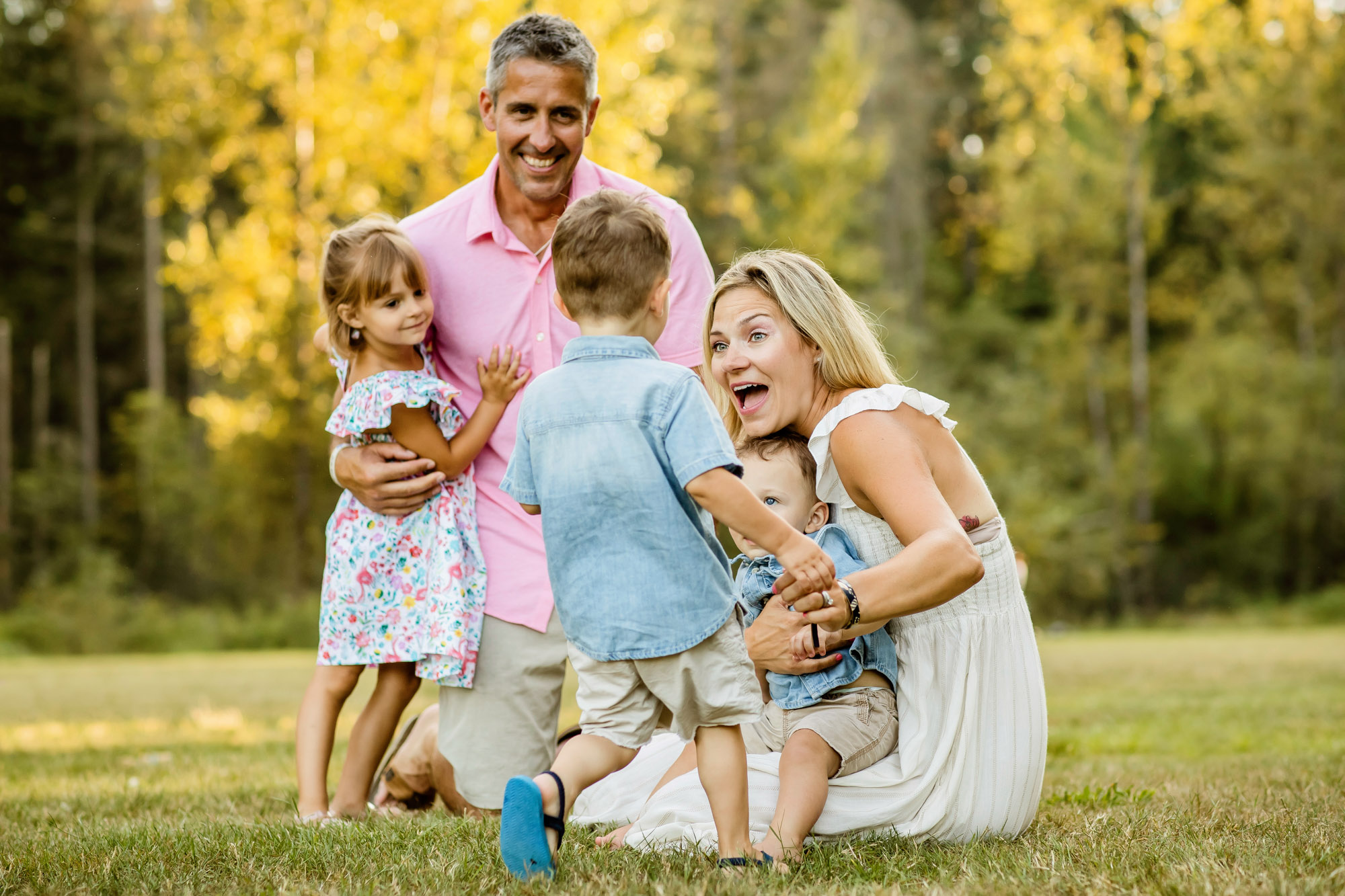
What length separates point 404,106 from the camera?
15031 mm

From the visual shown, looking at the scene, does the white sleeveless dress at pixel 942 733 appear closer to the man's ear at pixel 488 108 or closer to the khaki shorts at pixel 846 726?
the khaki shorts at pixel 846 726

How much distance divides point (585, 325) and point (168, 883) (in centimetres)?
150

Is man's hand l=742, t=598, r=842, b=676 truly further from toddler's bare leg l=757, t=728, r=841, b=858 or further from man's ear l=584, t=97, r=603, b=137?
man's ear l=584, t=97, r=603, b=137

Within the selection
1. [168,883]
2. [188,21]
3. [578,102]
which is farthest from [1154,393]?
[168,883]

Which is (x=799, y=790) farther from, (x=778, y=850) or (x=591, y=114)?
(x=591, y=114)

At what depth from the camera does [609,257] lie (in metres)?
2.70

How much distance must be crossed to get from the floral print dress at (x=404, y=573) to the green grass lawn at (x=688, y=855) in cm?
50

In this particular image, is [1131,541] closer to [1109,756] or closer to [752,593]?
[1109,756]

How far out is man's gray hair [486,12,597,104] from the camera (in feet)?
11.9

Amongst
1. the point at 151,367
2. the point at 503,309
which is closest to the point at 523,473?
the point at 503,309

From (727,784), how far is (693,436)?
0.77m

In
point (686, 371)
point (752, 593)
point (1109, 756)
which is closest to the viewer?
point (686, 371)

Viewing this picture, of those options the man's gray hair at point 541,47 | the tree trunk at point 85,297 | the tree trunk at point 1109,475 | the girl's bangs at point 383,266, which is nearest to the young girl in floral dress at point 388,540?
the girl's bangs at point 383,266

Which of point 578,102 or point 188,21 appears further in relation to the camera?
point 188,21
